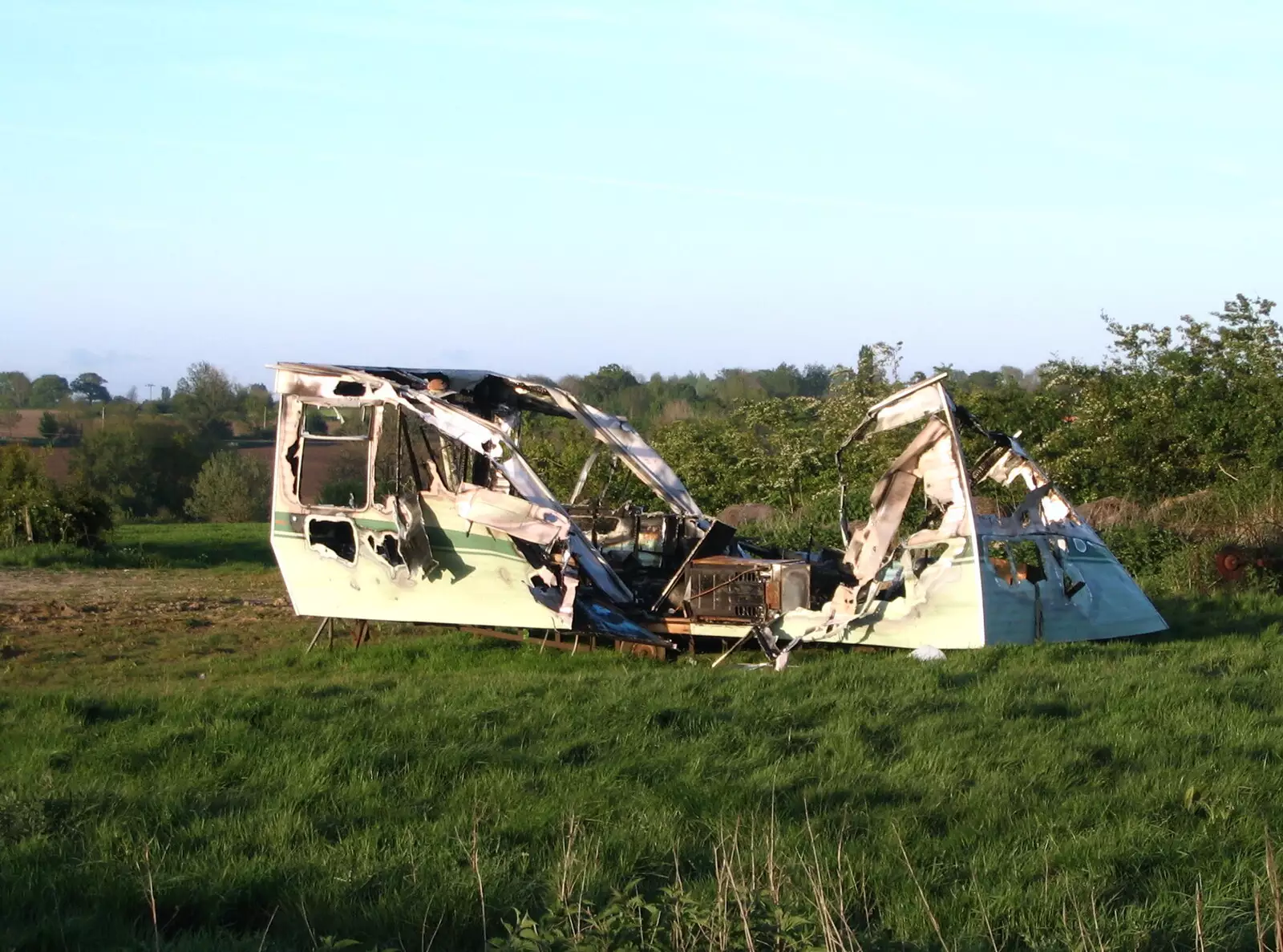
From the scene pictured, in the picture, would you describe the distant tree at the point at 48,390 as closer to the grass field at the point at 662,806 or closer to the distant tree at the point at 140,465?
the distant tree at the point at 140,465

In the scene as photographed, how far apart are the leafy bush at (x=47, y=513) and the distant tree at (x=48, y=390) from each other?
81.1 meters

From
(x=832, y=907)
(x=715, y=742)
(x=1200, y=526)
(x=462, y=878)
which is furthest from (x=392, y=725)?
(x=1200, y=526)

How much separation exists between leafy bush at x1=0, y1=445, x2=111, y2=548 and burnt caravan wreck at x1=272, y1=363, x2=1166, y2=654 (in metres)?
12.4

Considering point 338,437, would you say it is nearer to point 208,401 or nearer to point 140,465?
point 140,465

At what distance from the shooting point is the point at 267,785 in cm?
711

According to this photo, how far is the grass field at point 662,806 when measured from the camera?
522cm

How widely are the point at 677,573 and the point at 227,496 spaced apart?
1387 inches

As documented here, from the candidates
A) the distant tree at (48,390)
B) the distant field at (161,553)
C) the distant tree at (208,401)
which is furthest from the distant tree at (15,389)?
the distant field at (161,553)

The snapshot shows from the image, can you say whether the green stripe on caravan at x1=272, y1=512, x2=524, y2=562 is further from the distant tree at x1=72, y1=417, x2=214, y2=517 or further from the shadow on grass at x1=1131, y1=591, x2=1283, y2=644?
the distant tree at x1=72, y1=417, x2=214, y2=517

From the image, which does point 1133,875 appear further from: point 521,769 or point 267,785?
point 267,785

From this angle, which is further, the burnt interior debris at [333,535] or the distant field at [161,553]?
the distant field at [161,553]

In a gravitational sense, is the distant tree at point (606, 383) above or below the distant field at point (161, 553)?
above

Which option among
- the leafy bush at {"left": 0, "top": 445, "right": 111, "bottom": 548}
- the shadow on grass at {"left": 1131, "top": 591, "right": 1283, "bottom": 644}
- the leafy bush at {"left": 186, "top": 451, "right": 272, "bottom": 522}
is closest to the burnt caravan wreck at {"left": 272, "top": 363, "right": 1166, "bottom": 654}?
the shadow on grass at {"left": 1131, "top": 591, "right": 1283, "bottom": 644}

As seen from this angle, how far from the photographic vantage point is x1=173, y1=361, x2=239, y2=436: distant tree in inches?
2672
